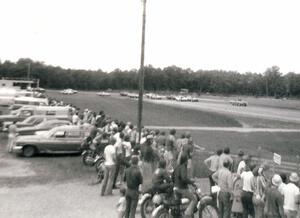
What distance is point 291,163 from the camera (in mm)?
20234

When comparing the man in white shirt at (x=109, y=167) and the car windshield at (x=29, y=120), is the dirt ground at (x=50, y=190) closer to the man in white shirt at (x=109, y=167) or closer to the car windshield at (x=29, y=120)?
the man in white shirt at (x=109, y=167)

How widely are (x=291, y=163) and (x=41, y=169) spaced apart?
1129cm

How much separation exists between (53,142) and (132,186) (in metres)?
11.2

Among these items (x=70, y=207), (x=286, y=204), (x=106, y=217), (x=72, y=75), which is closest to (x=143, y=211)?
(x=106, y=217)

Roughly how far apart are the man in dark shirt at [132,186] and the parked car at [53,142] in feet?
35.7

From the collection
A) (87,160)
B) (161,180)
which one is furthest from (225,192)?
(87,160)

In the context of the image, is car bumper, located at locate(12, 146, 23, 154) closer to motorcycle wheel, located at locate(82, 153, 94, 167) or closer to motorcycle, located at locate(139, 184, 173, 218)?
motorcycle wheel, located at locate(82, 153, 94, 167)

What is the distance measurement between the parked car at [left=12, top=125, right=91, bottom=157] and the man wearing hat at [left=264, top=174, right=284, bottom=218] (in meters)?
12.5

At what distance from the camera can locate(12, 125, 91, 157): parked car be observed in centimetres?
2036

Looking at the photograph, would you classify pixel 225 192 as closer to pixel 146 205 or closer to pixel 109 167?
pixel 146 205

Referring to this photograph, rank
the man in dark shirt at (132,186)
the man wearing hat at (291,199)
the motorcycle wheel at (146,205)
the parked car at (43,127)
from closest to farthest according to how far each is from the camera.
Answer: the man wearing hat at (291,199), the man in dark shirt at (132,186), the motorcycle wheel at (146,205), the parked car at (43,127)

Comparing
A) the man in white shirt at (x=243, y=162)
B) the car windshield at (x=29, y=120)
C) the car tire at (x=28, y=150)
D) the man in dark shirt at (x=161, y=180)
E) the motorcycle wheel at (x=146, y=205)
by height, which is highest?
the man in white shirt at (x=243, y=162)

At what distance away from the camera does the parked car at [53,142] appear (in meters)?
20.4

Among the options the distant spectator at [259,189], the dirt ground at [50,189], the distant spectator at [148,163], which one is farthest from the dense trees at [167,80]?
the distant spectator at [259,189]
